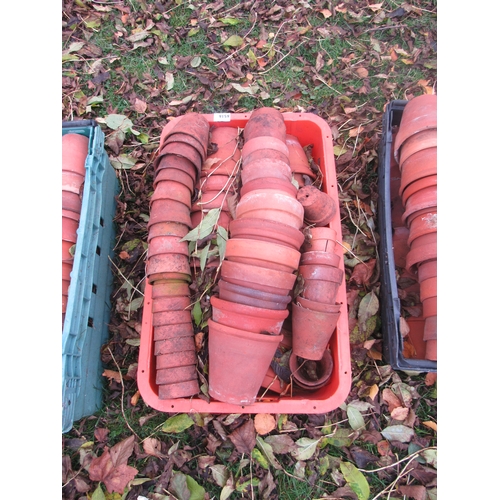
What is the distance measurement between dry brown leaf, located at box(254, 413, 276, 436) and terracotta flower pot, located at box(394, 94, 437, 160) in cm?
149

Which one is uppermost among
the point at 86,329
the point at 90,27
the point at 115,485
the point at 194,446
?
the point at 90,27

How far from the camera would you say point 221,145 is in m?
2.06

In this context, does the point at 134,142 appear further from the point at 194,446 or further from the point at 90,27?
the point at 194,446

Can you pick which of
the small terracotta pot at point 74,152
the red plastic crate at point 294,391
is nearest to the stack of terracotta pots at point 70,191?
the small terracotta pot at point 74,152

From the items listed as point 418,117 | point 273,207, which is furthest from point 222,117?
point 418,117

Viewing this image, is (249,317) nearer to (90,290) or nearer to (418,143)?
(90,290)

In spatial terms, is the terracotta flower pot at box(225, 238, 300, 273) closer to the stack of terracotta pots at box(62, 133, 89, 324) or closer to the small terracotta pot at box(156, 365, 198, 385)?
the small terracotta pot at box(156, 365, 198, 385)

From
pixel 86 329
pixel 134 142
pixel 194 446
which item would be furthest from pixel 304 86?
pixel 194 446

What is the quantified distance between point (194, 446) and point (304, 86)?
7.40ft

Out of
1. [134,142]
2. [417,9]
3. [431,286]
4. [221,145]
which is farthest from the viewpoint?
[417,9]

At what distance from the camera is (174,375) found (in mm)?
1669

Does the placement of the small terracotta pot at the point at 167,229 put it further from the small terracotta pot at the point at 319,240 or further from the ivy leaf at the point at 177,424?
the ivy leaf at the point at 177,424

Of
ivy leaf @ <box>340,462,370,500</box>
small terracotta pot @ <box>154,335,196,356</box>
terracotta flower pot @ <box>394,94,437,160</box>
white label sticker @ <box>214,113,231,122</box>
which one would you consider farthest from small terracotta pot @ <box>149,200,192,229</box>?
ivy leaf @ <box>340,462,370,500</box>

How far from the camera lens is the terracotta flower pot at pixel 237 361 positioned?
1.50 m
